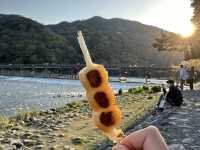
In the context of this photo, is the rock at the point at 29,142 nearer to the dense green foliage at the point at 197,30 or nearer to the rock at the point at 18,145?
the rock at the point at 18,145

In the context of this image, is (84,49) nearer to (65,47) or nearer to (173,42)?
(173,42)

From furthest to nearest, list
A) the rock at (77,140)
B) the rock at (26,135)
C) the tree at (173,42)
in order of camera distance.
Result: the tree at (173,42) → the rock at (26,135) → the rock at (77,140)

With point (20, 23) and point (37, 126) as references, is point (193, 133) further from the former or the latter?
point (20, 23)

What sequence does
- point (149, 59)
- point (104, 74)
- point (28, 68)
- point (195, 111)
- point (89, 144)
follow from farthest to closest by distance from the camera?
point (149, 59) < point (28, 68) < point (195, 111) < point (89, 144) < point (104, 74)

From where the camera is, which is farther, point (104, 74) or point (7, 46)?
point (7, 46)

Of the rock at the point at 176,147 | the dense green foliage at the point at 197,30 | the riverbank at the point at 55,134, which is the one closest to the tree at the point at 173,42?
the dense green foliage at the point at 197,30

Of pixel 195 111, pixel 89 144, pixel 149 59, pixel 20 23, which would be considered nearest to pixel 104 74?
pixel 89 144

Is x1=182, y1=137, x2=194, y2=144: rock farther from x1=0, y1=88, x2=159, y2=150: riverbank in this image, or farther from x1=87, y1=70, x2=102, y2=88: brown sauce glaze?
x1=87, y1=70, x2=102, y2=88: brown sauce glaze
